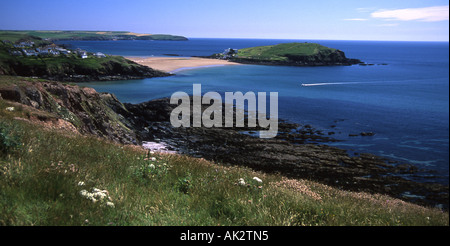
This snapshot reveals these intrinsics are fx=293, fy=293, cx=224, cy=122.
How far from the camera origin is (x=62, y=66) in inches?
2926

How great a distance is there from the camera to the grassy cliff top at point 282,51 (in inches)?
6117

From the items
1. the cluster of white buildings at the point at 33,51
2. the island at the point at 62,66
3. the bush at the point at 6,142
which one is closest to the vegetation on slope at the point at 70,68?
the island at the point at 62,66

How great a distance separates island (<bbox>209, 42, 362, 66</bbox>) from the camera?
14638cm

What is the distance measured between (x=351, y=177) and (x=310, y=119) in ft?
68.1

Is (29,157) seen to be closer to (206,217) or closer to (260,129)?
(206,217)

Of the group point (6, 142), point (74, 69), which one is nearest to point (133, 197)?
point (6, 142)

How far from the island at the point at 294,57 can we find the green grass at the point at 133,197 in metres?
138

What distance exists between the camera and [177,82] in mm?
74750

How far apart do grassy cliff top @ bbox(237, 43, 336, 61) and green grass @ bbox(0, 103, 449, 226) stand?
15000 cm

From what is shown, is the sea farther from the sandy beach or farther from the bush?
the bush

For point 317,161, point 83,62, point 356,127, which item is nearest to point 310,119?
point 356,127

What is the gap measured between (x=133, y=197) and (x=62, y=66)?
8147cm

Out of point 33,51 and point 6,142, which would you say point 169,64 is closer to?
point 33,51
